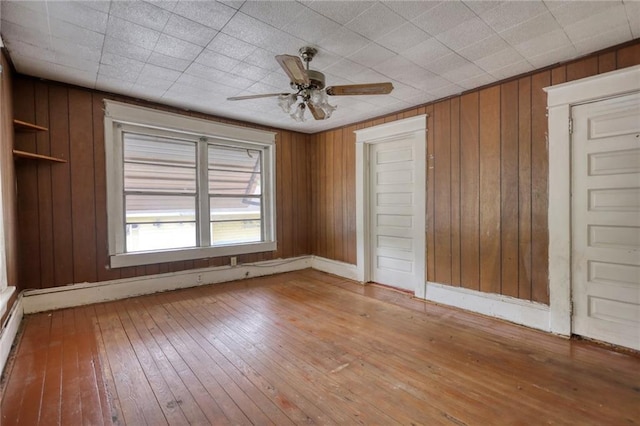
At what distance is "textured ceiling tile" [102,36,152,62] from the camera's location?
7.76 ft

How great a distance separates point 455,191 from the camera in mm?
3510

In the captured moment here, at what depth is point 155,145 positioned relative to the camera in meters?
4.01

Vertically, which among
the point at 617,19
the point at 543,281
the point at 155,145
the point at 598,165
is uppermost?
the point at 617,19

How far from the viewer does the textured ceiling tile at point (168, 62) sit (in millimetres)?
2597

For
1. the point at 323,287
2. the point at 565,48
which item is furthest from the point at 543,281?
the point at 323,287

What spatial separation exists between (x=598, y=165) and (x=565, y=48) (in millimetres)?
1025

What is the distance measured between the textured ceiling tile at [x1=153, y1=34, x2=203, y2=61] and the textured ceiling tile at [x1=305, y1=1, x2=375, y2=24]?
110 centimetres

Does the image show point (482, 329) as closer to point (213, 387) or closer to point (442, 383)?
point (442, 383)

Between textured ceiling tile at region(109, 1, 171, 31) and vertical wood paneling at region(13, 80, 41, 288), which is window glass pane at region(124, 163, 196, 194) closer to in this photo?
vertical wood paneling at region(13, 80, 41, 288)

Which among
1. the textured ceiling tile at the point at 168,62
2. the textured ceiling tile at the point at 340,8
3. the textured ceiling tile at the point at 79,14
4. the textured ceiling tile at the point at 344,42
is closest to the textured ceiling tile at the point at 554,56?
the textured ceiling tile at the point at 344,42

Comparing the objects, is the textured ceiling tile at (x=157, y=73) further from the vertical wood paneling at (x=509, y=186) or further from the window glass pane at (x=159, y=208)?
the vertical wood paneling at (x=509, y=186)

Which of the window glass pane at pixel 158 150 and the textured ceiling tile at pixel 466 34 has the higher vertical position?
the textured ceiling tile at pixel 466 34

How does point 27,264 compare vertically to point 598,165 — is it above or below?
below

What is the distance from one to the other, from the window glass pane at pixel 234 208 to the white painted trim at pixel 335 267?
53.7 inches
